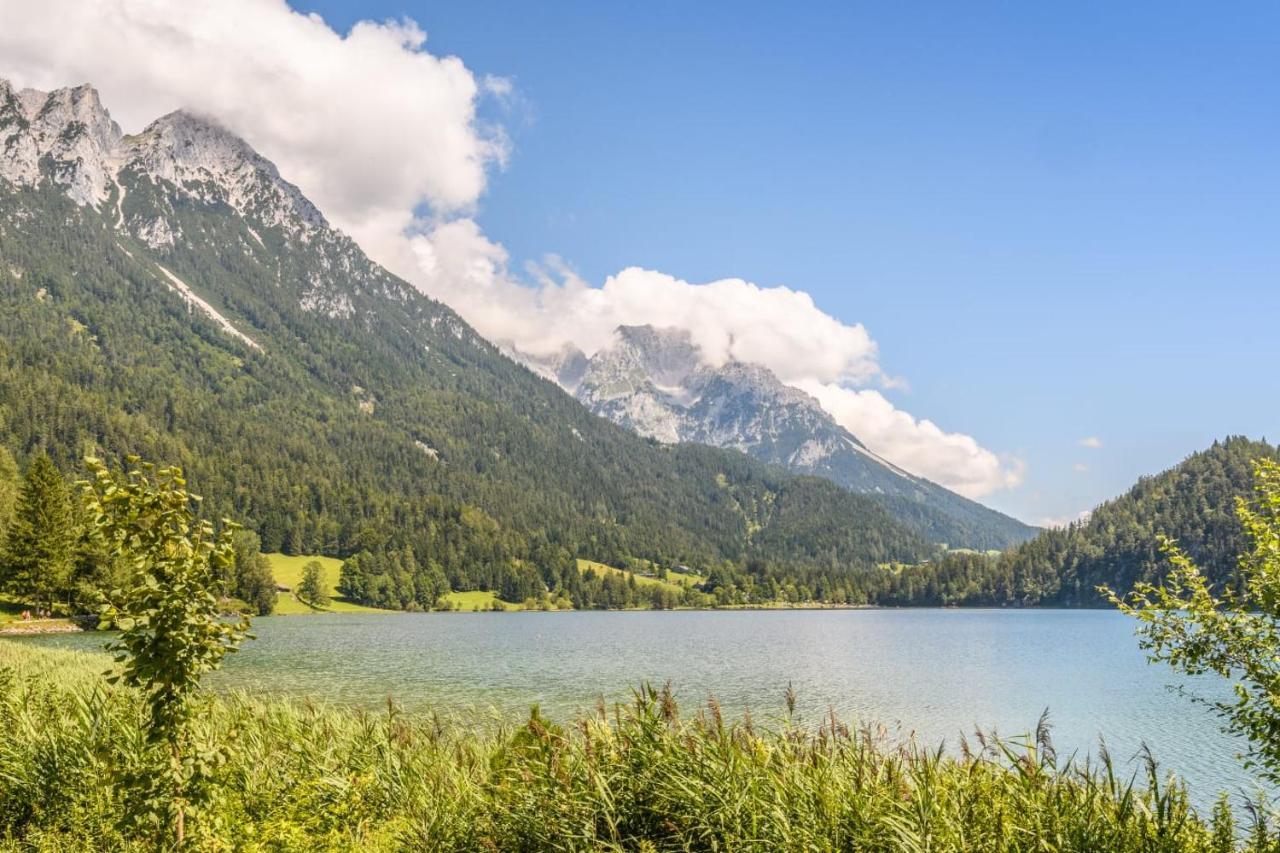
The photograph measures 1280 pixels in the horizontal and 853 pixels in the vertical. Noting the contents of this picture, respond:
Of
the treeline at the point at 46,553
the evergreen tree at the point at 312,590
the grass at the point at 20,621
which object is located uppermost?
the treeline at the point at 46,553

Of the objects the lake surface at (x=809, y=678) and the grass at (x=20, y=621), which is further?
the grass at (x=20, y=621)

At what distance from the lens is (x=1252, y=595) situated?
13.6 metres

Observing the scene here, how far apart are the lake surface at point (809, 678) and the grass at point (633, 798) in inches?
273

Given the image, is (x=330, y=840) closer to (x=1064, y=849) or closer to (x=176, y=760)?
(x=176, y=760)

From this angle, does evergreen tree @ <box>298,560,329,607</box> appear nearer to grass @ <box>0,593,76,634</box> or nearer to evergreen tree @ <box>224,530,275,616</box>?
evergreen tree @ <box>224,530,275,616</box>

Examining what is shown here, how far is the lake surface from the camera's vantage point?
48656 mm

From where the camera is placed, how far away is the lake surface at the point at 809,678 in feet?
160

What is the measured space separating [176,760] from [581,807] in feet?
18.6

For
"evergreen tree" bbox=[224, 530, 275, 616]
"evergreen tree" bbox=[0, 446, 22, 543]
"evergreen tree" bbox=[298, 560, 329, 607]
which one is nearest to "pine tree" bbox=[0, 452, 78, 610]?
"evergreen tree" bbox=[0, 446, 22, 543]

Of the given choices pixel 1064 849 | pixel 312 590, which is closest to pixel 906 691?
pixel 1064 849

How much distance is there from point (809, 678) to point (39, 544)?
83.0m

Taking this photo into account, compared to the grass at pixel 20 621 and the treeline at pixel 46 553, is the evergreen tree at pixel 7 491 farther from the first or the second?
the grass at pixel 20 621

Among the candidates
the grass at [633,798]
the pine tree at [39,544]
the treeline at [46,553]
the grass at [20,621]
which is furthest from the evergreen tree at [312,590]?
the grass at [633,798]

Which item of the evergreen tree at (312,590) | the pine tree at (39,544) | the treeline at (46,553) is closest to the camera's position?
the pine tree at (39,544)
